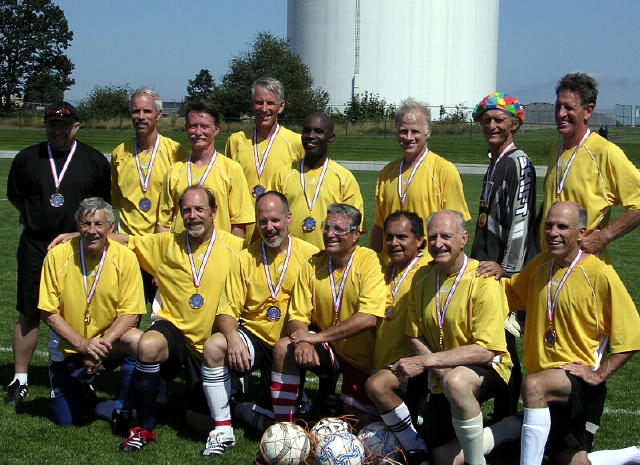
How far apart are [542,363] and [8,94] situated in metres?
71.8

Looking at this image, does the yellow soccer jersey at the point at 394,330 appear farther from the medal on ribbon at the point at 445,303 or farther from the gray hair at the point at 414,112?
the gray hair at the point at 414,112

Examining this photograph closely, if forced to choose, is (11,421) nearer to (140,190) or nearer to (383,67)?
(140,190)

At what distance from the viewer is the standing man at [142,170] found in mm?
6875

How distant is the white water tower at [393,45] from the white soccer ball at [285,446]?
204 ft

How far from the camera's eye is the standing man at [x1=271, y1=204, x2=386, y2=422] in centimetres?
569

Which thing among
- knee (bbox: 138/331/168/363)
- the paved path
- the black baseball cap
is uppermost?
the black baseball cap

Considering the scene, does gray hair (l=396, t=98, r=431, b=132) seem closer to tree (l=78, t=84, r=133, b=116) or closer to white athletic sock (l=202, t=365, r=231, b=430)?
white athletic sock (l=202, t=365, r=231, b=430)

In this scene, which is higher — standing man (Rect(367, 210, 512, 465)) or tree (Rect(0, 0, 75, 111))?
tree (Rect(0, 0, 75, 111))

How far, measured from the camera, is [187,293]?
615 cm

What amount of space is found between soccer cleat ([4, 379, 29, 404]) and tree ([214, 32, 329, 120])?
47419 mm

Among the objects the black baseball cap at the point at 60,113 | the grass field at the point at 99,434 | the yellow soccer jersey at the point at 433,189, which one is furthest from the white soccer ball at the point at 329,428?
the black baseball cap at the point at 60,113

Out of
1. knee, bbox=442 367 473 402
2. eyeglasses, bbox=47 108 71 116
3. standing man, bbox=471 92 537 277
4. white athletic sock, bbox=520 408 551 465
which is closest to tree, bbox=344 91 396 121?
eyeglasses, bbox=47 108 71 116

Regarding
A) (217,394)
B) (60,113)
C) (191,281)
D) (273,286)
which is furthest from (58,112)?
(217,394)

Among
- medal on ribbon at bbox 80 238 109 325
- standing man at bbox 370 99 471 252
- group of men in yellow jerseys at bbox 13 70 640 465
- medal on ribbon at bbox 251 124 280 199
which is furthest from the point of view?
medal on ribbon at bbox 251 124 280 199
